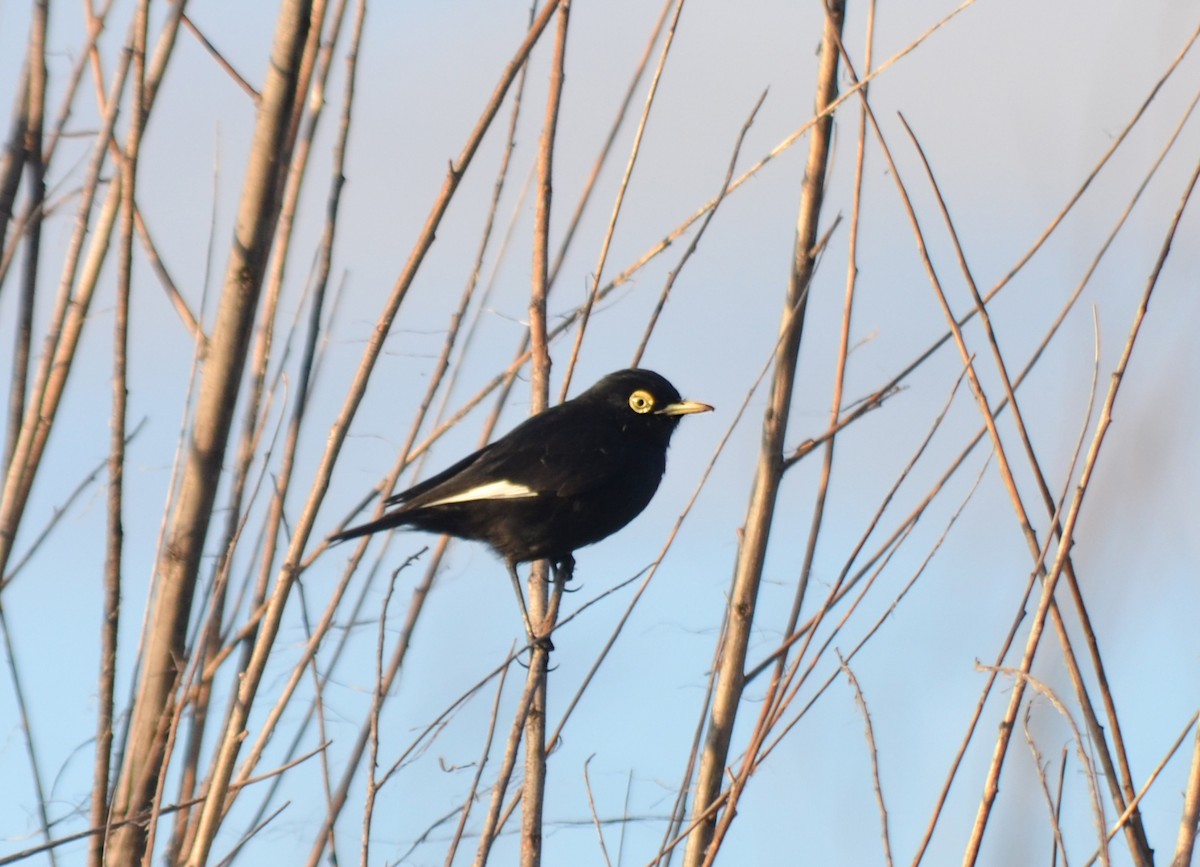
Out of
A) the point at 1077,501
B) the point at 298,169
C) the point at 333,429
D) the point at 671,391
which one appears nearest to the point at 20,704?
the point at 333,429

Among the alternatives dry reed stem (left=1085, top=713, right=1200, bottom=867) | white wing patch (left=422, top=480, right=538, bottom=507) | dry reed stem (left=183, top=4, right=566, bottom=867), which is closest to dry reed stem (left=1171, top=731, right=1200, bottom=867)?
dry reed stem (left=1085, top=713, right=1200, bottom=867)

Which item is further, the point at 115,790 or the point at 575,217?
the point at 575,217

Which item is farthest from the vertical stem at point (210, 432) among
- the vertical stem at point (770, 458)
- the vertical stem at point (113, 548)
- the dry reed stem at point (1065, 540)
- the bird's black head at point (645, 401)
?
the bird's black head at point (645, 401)

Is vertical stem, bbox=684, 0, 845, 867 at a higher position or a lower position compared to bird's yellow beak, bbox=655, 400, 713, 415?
lower

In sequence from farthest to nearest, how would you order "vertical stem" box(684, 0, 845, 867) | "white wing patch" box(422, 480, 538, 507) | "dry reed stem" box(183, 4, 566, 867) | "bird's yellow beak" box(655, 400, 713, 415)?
1. "bird's yellow beak" box(655, 400, 713, 415)
2. "white wing patch" box(422, 480, 538, 507)
3. "vertical stem" box(684, 0, 845, 867)
4. "dry reed stem" box(183, 4, 566, 867)

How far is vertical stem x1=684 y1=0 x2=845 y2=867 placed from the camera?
8.23 feet

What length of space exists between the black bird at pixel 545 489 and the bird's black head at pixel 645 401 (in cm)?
9

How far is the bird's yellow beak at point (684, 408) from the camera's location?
476 centimetres

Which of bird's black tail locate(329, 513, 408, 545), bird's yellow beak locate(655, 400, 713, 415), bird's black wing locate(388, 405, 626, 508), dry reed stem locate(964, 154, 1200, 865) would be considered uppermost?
bird's yellow beak locate(655, 400, 713, 415)

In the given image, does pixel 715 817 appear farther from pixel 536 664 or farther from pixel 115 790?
pixel 115 790

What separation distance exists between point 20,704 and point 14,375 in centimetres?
59

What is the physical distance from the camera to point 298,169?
2588mm

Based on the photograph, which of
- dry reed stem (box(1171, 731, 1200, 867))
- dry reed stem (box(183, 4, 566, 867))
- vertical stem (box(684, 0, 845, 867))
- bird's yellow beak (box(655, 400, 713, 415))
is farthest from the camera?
bird's yellow beak (box(655, 400, 713, 415))

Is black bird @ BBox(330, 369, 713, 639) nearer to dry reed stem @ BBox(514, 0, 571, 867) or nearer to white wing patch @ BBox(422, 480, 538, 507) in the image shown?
white wing patch @ BBox(422, 480, 538, 507)
